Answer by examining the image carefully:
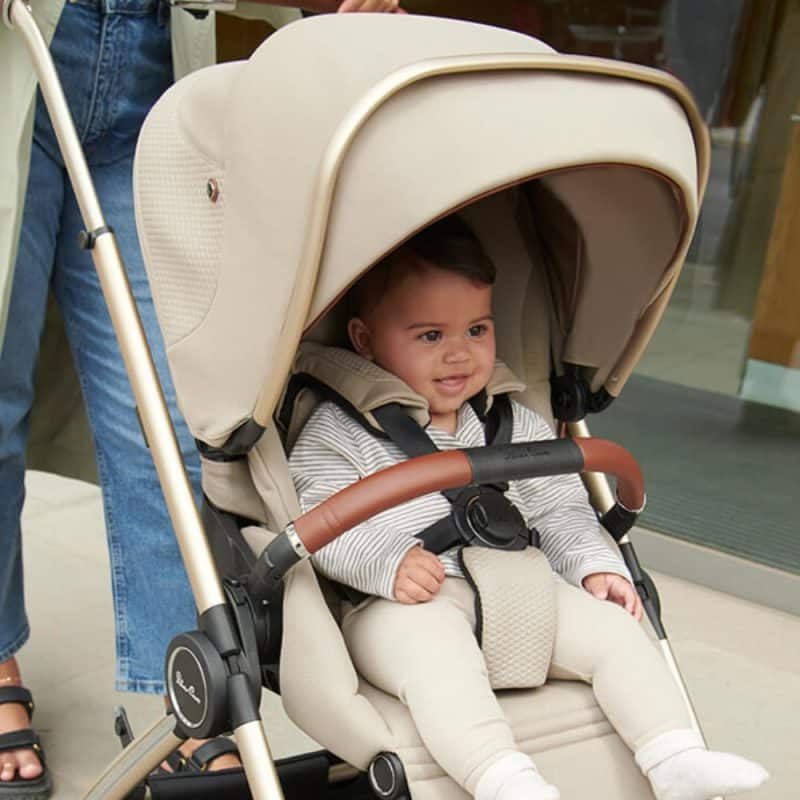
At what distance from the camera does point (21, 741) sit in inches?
93.4

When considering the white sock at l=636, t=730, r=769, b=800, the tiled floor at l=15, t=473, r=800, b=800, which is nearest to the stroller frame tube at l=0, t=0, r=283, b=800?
the white sock at l=636, t=730, r=769, b=800

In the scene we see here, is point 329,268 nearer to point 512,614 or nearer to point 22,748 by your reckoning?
point 512,614

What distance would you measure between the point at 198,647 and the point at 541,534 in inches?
23.2

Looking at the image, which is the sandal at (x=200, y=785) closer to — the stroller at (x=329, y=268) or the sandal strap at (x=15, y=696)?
the stroller at (x=329, y=268)

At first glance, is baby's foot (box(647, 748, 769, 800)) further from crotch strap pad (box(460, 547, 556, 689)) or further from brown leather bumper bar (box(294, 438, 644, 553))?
brown leather bumper bar (box(294, 438, 644, 553))

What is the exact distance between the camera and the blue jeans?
2.06 meters

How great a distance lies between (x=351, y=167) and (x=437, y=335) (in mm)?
487

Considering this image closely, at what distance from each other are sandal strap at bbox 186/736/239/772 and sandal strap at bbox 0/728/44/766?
0.38 m

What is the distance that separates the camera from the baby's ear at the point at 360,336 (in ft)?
6.37

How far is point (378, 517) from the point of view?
5.79 ft

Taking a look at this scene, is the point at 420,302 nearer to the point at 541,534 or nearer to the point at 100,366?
the point at 541,534

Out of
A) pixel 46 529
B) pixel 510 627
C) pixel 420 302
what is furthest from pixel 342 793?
pixel 46 529

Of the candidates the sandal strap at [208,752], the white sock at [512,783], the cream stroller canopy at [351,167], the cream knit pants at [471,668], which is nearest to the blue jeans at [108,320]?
the sandal strap at [208,752]

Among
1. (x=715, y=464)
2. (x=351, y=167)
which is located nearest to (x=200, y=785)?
(x=351, y=167)
